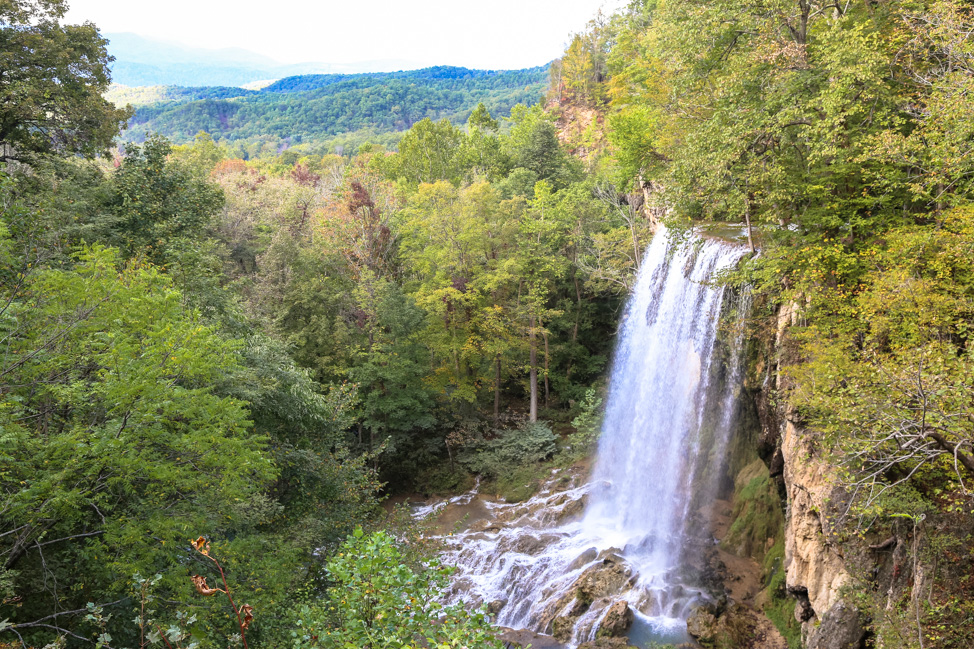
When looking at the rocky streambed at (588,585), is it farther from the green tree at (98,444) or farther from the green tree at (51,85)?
the green tree at (51,85)

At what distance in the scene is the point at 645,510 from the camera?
54.7 feet

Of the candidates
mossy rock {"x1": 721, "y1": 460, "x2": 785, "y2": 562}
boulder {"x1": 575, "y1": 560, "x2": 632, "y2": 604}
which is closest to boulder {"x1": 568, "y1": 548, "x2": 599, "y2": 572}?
boulder {"x1": 575, "y1": 560, "x2": 632, "y2": 604}

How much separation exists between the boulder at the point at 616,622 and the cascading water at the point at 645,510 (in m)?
0.05

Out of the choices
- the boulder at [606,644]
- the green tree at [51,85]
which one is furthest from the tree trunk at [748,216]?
the green tree at [51,85]

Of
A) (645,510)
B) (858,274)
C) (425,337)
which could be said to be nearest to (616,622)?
(645,510)

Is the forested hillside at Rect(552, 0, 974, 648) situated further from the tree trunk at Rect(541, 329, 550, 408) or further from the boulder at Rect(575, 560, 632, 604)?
the tree trunk at Rect(541, 329, 550, 408)

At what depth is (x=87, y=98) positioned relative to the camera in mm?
14180

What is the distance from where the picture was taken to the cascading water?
13547mm

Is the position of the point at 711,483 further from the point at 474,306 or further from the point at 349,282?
the point at 349,282

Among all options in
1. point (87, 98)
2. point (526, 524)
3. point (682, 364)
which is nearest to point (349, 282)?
point (87, 98)

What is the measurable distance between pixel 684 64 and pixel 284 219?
22827 mm

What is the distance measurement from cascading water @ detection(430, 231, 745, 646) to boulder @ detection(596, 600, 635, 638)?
5cm

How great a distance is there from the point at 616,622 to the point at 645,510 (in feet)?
15.5

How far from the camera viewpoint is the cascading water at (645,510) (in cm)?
1355
